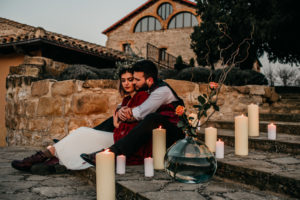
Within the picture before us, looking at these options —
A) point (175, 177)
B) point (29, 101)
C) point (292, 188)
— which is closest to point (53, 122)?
point (29, 101)

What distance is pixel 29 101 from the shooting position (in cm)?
432

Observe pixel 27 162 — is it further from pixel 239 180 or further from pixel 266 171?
pixel 266 171

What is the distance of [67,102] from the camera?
3826 mm

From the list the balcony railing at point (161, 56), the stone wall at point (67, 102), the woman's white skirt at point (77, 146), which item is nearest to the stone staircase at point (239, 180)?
the woman's white skirt at point (77, 146)

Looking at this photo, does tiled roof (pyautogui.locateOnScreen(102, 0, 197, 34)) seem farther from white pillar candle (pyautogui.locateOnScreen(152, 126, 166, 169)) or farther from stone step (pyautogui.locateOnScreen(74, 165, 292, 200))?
stone step (pyautogui.locateOnScreen(74, 165, 292, 200))

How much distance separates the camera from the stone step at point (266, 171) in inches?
58.9

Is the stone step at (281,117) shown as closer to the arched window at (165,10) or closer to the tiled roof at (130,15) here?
the tiled roof at (130,15)

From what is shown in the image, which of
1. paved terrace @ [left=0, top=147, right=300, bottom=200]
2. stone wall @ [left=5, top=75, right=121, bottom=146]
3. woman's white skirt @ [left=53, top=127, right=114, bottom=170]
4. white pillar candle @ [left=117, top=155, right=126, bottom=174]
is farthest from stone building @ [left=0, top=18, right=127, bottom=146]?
white pillar candle @ [left=117, top=155, right=126, bottom=174]

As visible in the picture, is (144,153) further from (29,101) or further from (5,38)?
(5,38)

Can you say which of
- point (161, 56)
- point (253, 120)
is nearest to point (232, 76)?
point (253, 120)

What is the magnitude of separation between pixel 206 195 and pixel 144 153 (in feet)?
2.64

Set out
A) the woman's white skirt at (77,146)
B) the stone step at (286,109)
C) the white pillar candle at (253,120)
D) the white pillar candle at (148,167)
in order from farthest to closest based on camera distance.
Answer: the stone step at (286,109) → the white pillar candle at (253,120) → the woman's white skirt at (77,146) → the white pillar candle at (148,167)

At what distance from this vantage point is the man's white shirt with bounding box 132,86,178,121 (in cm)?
215

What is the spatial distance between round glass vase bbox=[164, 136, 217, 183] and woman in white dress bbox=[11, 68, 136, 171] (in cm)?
79
